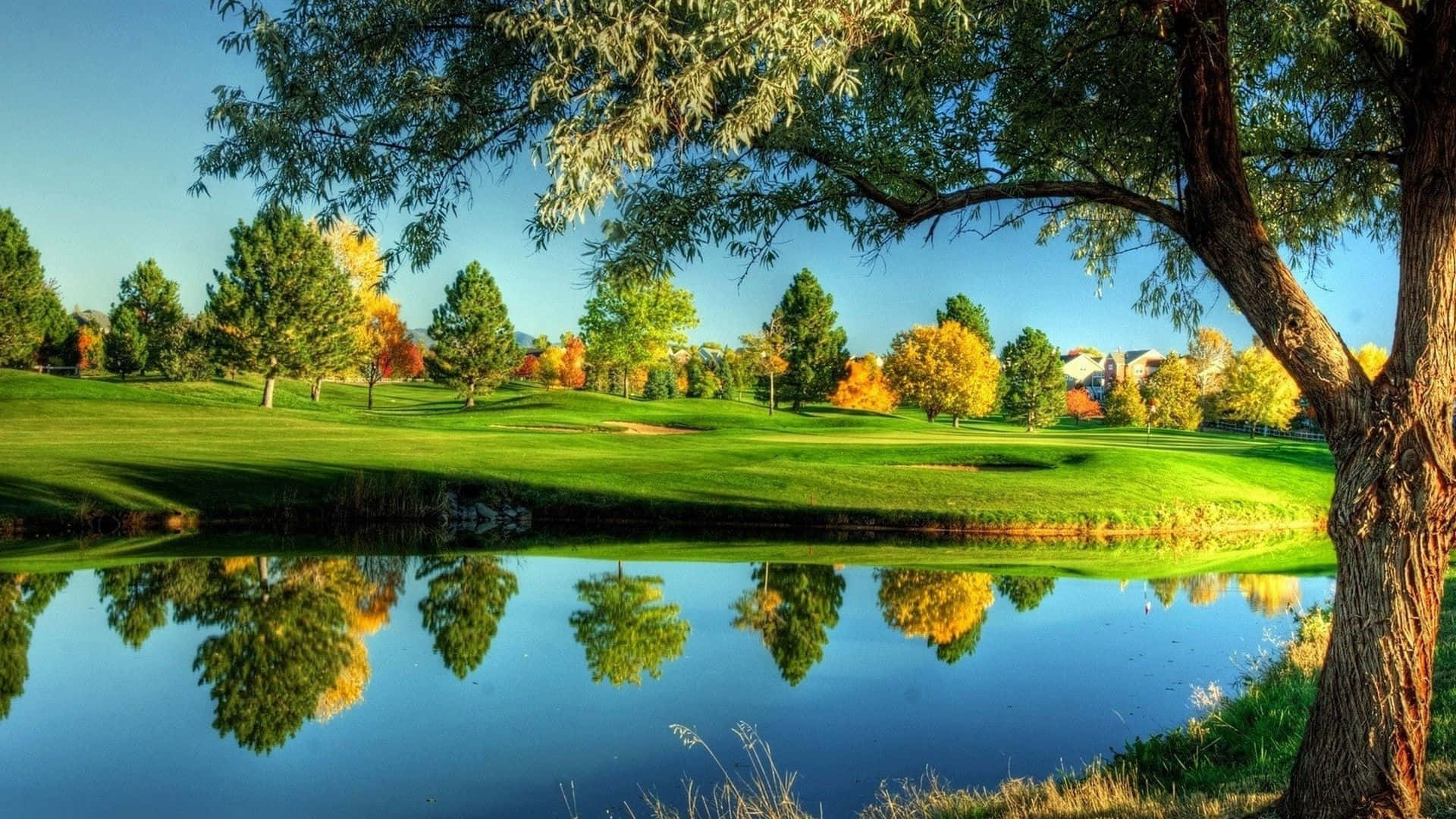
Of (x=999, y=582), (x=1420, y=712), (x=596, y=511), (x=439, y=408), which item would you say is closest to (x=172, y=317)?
(x=439, y=408)

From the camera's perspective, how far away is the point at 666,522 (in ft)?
84.0

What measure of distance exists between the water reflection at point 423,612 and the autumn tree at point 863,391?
189 feet

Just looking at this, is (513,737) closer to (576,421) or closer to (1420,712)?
(1420,712)

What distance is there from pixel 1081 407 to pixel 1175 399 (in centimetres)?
2733

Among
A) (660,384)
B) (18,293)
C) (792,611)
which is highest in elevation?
(18,293)

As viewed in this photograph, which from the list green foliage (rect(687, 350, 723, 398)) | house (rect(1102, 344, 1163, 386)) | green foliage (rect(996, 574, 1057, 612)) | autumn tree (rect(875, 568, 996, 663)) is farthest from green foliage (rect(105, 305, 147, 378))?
house (rect(1102, 344, 1163, 386))

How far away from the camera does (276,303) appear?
54.0 m

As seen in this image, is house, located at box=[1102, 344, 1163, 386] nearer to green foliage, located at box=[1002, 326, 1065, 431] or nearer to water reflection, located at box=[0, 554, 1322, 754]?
green foliage, located at box=[1002, 326, 1065, 431]

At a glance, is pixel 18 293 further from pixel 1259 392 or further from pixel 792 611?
pixel 1259 392

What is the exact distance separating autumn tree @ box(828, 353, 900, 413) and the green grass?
111ft

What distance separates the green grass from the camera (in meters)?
25.3

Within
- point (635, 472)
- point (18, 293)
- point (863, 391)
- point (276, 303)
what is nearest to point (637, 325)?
point (276, 303)

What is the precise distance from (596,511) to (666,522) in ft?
6.00

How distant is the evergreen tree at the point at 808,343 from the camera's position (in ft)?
254
